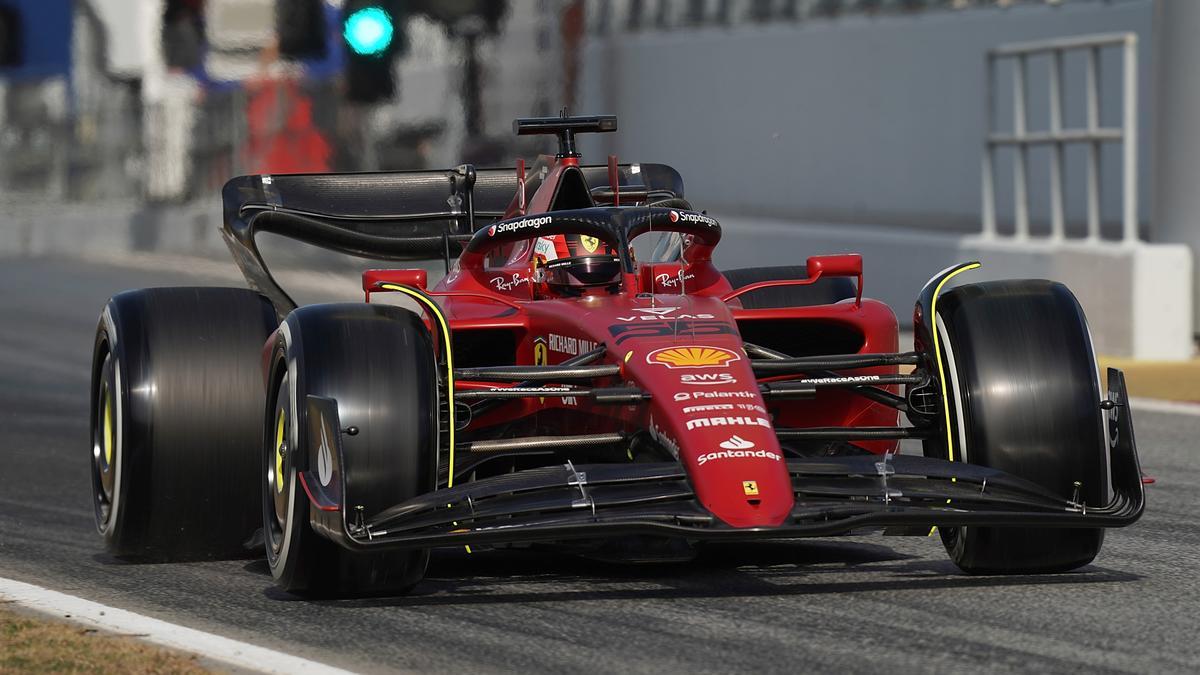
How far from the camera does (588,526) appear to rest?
5910 mm

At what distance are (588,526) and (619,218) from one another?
1857mm

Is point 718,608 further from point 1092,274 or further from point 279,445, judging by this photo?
point 1092,274

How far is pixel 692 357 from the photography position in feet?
21.5

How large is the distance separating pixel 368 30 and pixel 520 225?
6.19 meters

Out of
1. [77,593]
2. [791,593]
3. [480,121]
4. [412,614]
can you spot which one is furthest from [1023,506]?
[480,121]

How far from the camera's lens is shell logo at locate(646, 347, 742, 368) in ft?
21.4

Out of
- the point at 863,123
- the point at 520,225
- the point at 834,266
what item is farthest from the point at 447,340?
the point at 863,123

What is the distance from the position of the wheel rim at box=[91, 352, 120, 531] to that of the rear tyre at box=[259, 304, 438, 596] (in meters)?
1.13

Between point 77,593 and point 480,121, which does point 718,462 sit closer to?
point 77,593

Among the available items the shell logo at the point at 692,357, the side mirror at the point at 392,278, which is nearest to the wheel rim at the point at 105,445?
the side mirror at the point at 392,278

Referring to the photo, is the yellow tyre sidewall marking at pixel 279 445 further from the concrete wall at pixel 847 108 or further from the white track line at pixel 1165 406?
the concrete wall at pixel 847 108

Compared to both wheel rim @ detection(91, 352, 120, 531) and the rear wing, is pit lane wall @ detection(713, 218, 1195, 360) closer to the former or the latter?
the rear wing

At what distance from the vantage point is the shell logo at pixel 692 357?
6512 millimetres

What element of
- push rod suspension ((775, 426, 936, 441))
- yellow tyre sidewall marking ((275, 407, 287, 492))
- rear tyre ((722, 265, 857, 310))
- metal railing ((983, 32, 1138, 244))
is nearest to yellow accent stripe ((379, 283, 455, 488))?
yellow tyre sidewall marking ((275, 407, 287, 492))
